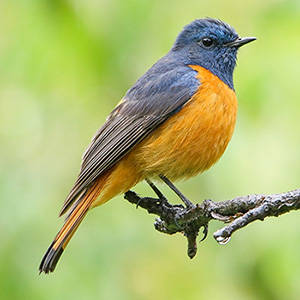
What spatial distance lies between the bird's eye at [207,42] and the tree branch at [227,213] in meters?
1.69

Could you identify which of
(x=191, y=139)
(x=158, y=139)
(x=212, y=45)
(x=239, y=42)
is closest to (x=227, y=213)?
(x=191, y=139)

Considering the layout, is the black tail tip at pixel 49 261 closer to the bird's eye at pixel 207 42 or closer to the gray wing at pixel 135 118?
the gray wing at pixel 135 118

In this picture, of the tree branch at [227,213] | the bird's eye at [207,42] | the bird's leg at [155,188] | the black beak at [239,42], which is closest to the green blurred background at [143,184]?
the black beak at [239,42]

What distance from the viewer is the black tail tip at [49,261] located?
4074 mm

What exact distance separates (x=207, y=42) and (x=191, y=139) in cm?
111

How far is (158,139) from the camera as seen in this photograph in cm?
455

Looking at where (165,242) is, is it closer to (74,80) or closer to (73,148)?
(73,148)

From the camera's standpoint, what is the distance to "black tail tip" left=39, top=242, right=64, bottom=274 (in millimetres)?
4074

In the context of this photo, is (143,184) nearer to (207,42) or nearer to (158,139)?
(158,139)

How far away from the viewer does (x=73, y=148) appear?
611 centimetres

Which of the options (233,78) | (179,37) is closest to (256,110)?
(233,78)

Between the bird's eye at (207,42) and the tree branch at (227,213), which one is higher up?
the bird's eye at (207,42)

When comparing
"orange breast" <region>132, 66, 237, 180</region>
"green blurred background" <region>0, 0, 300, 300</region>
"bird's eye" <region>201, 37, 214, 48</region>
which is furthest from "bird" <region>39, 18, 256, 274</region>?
"bird's eye" <region>201, 37, 214, 48</region>

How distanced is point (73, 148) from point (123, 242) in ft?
5.34
